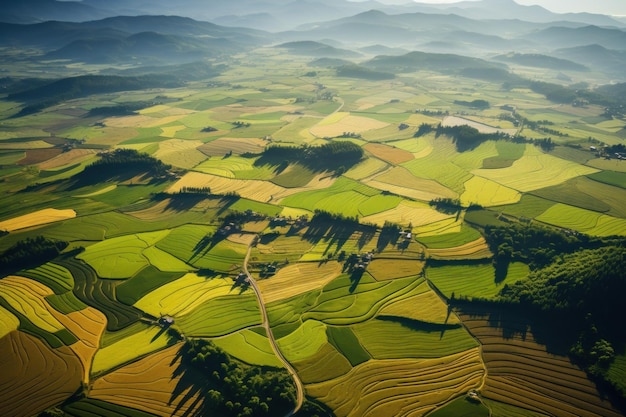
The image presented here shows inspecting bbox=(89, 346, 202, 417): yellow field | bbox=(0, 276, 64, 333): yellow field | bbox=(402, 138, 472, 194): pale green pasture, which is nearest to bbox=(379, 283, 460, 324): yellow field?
bbox=(89, 346, 202, 417): yellow field

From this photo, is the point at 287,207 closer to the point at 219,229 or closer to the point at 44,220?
the point at 219,229

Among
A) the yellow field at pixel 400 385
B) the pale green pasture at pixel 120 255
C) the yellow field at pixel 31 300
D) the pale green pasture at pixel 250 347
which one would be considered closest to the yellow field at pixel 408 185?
the yellow field at pixel 400 385

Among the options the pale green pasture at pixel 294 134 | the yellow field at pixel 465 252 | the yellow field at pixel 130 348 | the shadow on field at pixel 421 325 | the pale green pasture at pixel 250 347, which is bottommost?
the yellow field at pixel 130 348

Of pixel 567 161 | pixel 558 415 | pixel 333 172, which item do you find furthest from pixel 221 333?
pixel 567 161

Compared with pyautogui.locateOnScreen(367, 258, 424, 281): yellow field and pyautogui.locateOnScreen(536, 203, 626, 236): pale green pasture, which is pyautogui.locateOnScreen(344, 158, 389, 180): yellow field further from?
pyautogui.locateOnScreen(536, 203, 626, 236): pale green pasture

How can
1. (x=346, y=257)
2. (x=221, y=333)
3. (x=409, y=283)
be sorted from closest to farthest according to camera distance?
(x=221, y=333) → (x=409, y=283) → (x=346, y=257)

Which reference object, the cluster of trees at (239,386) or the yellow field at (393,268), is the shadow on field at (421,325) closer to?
the yellow field at (393,268)
